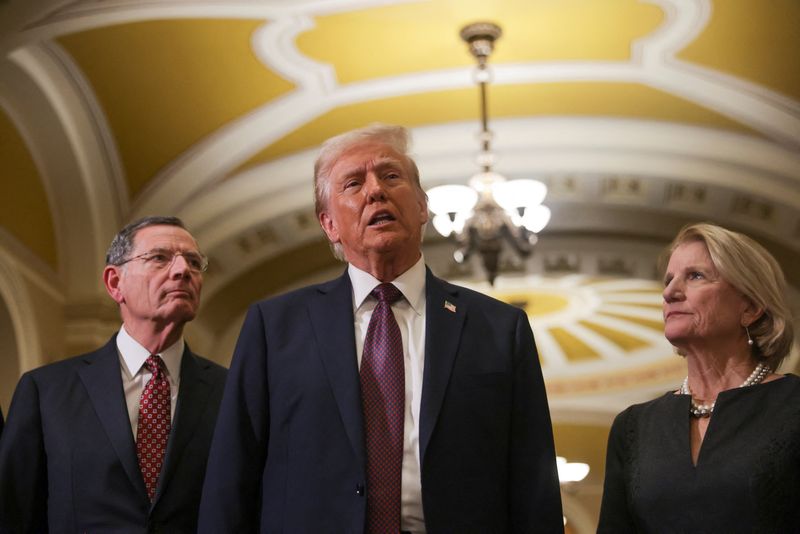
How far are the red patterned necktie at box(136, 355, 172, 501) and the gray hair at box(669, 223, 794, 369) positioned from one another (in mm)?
1491

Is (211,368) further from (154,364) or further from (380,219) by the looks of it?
(380,219)

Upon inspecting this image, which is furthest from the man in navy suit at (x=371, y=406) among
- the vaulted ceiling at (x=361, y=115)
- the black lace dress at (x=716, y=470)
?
the vaulted ceiling at (x=361, y=115)

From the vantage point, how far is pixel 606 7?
746 centimetres

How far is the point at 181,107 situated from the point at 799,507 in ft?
21.6

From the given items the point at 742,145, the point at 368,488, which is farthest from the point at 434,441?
the point at 742,145

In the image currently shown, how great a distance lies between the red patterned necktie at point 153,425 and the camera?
2.85 meters

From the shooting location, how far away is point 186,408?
2.94 meters

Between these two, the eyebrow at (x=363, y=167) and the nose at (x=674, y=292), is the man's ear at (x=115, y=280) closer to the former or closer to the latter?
the eyebrow at (x=363, y=167)

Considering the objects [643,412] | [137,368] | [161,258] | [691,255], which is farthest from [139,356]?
[691,255]

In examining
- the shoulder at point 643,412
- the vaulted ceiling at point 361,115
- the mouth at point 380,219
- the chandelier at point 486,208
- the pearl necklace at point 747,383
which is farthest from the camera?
the chandelier at point 486,208

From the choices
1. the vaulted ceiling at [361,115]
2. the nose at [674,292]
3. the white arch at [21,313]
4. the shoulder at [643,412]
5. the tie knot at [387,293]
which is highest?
the vaulted ceiling at [361,115]

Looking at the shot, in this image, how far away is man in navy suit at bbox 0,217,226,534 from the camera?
2791 millimetres

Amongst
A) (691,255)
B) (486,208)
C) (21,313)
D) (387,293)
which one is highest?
(486,208)

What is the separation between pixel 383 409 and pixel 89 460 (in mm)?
928
